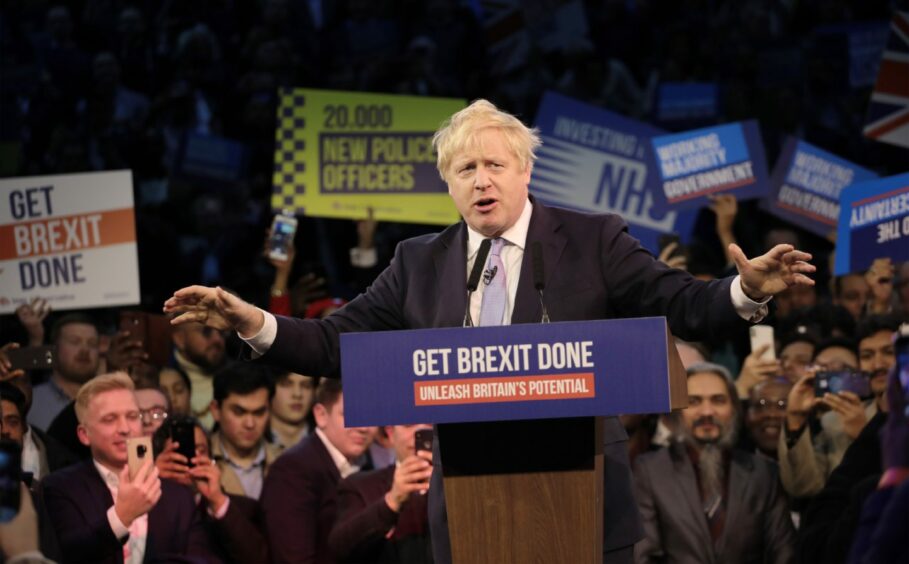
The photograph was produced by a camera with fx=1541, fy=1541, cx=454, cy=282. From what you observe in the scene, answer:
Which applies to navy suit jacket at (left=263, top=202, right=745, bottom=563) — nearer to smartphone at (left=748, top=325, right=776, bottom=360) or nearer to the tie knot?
the tie knot

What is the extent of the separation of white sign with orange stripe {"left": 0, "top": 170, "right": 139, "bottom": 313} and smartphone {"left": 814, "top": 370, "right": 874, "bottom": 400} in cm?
293

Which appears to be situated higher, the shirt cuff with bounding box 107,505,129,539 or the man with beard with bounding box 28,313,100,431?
the man with beard with bounding box 28,313,100,431

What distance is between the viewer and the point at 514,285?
3.44 meters

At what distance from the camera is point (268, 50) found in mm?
9664

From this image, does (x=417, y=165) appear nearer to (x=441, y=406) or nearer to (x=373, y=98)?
(x=373, y=98)

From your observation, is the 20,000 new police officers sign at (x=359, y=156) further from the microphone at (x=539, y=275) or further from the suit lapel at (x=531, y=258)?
the microphone at (x=539, y=275)

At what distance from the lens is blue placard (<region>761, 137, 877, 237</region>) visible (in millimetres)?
7883

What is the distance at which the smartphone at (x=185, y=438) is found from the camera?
17.9 feet

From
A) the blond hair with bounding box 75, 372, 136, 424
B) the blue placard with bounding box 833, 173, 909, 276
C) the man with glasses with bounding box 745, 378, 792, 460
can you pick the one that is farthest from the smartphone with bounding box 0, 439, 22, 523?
the man with glasses with bounding box 745, 378, 792, 460

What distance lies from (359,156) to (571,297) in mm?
4633

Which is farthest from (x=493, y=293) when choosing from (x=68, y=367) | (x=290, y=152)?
(x=290, y=152)

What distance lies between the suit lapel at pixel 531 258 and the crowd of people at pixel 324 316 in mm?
391

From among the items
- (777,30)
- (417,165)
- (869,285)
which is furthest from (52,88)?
(869,285)

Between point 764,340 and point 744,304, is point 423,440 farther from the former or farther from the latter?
point 744,304
